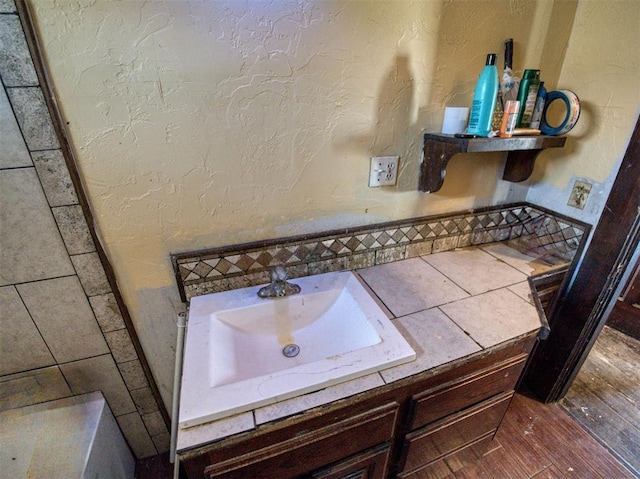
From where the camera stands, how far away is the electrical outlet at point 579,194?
3.78ft

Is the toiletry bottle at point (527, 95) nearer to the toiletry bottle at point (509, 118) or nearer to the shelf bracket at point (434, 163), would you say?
the toiletry bottle at point (509, 118)

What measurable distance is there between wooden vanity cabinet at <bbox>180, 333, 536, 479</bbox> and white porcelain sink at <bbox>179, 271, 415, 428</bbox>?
0.06 metres

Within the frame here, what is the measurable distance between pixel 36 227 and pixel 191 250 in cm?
37

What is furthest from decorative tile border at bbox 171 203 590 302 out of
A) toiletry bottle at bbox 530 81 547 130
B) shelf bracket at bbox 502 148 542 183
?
toiletry bottle at bbox 530 81 547 130

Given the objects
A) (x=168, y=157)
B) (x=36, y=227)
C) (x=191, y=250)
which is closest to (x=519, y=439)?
(x=191, y=250)

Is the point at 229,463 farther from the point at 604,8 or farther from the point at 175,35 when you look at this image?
the point at 604,8

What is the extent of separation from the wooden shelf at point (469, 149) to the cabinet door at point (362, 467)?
854 mm

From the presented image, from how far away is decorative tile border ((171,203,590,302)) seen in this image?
0.96 meters

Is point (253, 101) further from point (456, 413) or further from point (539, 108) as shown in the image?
point (456, 413)

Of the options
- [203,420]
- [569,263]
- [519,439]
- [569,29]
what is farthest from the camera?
[519,439]

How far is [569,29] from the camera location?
42.5 inches

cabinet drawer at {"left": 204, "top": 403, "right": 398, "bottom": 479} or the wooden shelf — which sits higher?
the wooden shelf

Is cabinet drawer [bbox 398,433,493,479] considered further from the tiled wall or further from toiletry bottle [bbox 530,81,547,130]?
toiletry bottle [bbox 530,81,547,130]

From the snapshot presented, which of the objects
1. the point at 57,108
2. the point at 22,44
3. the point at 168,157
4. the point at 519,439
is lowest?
the point at 519,439
